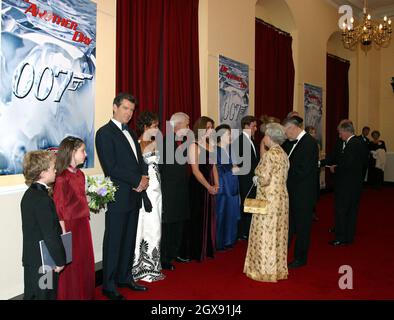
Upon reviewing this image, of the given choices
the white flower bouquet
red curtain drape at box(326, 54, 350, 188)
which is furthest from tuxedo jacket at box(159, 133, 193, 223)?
red curtain drape at box(326, 54, 350, 188)

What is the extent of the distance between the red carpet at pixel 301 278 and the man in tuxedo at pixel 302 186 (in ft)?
0.88

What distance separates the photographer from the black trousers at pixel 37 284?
254 centimetres

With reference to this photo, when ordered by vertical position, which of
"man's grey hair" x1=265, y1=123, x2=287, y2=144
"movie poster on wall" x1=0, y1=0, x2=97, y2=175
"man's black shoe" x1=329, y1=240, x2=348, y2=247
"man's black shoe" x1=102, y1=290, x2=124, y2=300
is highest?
"movie poster on wall" x1=0, y1=0, x2=97, y2=175

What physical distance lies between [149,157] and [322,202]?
6463 mm

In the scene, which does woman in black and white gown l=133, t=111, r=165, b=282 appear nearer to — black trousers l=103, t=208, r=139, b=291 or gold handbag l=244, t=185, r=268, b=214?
black trousers l=103, t=208, r=139, b=291

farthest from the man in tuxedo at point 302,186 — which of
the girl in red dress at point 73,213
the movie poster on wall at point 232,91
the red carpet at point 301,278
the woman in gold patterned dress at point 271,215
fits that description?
the girl in red dress at point 73,213

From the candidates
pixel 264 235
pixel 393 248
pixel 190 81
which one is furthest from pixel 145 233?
pixel 393 248

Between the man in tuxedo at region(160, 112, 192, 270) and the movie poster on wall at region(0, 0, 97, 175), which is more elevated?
the movie poster on wall at region(0, 0, 97, 175)

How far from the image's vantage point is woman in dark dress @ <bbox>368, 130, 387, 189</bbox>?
12023 millimetres

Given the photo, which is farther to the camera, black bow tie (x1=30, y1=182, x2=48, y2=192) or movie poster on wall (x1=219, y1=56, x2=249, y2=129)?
movie poster on wall (x1=219, y1=56, x2=249, y2=129)

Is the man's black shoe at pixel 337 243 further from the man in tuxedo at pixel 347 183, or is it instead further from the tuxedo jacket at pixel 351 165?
the tuxedo jacket at pixel 351 165

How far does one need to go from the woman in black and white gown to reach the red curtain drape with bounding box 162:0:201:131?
1.30 metres

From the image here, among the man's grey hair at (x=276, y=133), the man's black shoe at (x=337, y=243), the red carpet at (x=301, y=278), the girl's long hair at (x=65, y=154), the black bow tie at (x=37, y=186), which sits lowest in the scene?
the red carpet at (x=301, y=278)
